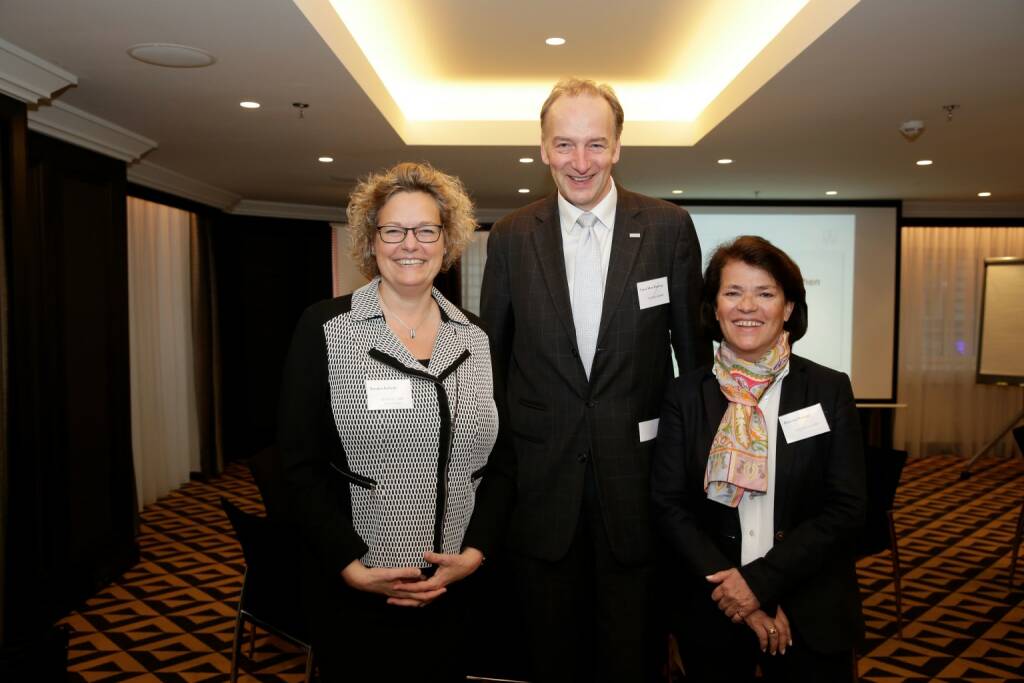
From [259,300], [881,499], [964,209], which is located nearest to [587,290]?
[881,499]

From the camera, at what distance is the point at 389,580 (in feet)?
5.70

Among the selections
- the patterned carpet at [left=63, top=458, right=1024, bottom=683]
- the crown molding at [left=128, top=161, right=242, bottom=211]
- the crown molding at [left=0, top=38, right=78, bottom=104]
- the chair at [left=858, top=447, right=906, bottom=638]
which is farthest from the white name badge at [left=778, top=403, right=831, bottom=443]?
the crown molding at [left=128, top=161, right=242, bottom=211]

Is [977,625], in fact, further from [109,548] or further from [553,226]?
[109,548]

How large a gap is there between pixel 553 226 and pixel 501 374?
0.44 meters

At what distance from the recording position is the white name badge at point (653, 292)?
6.85ft

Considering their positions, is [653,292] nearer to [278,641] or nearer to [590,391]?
[590,391]

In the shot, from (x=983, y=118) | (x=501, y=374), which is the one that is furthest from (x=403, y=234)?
(x=983, y=118)

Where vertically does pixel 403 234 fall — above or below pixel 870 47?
below

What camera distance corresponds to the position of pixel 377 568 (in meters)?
1.75

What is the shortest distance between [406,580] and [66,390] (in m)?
4.06

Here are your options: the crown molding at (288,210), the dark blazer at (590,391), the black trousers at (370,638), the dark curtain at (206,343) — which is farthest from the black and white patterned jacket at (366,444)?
the crown molding at (288,210)

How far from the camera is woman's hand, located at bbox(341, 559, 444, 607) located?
68.4 inches

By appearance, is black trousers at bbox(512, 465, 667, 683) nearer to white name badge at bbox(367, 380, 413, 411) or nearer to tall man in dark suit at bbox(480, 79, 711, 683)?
tall man in dark suit at bbox(480, 79, 711, 683)

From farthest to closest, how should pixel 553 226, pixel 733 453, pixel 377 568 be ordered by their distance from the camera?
1. pixel 553 226
2. pixel 733 453
3. pixel 377 568
